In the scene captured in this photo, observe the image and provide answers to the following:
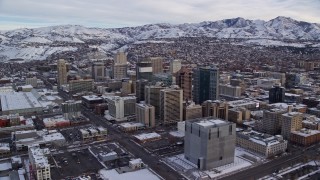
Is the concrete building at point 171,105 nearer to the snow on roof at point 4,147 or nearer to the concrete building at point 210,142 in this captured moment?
the concrete building at point 210,142

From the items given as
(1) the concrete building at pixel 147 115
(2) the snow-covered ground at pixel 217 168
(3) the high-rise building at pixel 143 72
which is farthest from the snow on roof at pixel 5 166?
(3) the high-rise building at pixel 143 72

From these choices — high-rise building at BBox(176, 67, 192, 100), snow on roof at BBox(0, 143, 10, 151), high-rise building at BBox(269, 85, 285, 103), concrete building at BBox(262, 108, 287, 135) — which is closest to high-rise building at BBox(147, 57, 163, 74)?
high-rise building at BBox(176, 67, 192, 100)

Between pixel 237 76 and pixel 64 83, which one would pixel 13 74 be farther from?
pixel 237 76

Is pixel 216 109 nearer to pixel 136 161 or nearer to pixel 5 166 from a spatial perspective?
pixel 136 161

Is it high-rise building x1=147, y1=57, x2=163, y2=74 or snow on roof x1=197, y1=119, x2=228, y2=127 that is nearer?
snow on roof x1=197, y1=119, x2=228, y2=127

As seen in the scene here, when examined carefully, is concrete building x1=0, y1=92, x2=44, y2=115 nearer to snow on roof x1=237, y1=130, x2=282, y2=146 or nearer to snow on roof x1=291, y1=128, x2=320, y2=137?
snow on roof x1=237, y1=130, x2=282, y2=146
